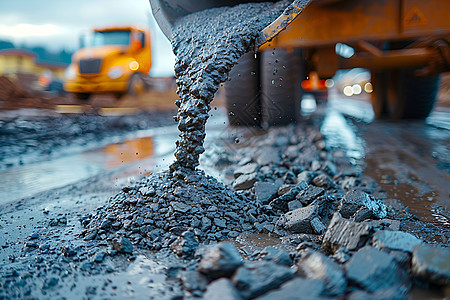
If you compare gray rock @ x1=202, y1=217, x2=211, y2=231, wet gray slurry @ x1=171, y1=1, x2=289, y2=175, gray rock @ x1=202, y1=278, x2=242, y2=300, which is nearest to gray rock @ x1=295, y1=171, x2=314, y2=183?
wet gray slurry @ x1=171, y1=1, x2=289, y2=175

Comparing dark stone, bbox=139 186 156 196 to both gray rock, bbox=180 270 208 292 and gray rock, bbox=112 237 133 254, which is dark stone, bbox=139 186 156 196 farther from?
gray rock, bbox=180 270 208 292

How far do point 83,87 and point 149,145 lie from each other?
5.96 m

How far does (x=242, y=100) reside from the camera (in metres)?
4.95

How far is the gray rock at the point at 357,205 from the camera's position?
194cm

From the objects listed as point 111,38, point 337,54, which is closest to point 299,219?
point 337,54

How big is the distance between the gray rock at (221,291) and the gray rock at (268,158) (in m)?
1.96

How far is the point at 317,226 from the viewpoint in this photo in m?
1.83

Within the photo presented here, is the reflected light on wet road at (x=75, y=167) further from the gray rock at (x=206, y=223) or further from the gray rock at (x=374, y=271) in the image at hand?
the gray rock at (x=374, y=271)

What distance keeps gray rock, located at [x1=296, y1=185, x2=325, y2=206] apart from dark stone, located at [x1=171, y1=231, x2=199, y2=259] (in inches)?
29.7

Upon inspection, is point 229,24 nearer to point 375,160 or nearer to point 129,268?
point 129,268

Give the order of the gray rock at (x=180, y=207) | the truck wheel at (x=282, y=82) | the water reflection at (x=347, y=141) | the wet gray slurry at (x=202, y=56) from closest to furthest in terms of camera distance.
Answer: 1. the gray rock at (x=180, y=207)
2. the wet gray slurry at (x=202, y=56)
3. the water reflection at (x=347, y=141)
4. the truck wheel at (x=282, y=82)

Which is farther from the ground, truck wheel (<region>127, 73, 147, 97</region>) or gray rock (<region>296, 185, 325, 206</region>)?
truck wheel (<region>127, 73, 147, 97</region>)

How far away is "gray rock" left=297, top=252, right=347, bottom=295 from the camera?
1.21 m

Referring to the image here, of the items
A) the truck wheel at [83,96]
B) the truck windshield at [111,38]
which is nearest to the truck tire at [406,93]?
the truck windshield at [111,38]
